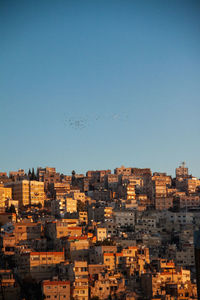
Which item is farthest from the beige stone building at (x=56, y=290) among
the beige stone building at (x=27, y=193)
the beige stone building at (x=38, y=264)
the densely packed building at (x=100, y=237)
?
the beige stone building at (x=27, y=193)

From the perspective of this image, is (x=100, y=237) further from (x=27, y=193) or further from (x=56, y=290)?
(x=27, y=193)

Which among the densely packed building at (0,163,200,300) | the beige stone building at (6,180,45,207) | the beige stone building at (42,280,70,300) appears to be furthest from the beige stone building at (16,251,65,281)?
the beige stone building at (6,180,45,207)

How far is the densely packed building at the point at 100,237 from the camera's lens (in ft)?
98.8

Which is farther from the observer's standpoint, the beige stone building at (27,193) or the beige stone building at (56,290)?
the beige stone building at (27,193)

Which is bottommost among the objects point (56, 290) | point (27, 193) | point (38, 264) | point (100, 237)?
point (56, 290)

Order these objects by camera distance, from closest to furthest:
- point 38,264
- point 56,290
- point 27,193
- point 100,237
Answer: point 56,290, point 38,264, point 100,237, point 27,193

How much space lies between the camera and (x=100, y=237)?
3872 cm

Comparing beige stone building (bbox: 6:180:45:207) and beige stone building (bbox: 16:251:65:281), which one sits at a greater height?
beige stone building (bbox: 6:180:45:207)

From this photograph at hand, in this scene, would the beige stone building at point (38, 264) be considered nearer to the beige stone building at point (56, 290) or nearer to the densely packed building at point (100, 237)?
the densely packed building at point (100, 237)

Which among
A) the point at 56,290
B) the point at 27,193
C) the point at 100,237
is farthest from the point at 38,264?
the point at 27,193

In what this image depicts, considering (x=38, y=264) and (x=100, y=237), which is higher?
(x=100, y=237)

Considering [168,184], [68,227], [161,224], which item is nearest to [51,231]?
[68,227]

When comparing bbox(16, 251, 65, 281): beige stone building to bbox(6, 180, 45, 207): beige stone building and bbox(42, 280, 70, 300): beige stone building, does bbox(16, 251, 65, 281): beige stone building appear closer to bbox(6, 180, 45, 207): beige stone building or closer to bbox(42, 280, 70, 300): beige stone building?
bbox(42, 280, 70, 300): beige stone building

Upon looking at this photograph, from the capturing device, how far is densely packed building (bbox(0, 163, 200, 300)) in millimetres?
30109
